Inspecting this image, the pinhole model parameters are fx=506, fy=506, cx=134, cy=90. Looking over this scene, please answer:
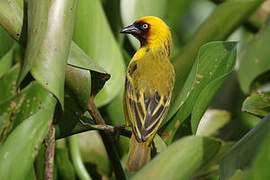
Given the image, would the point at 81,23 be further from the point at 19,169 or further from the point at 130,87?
the point at 19,169

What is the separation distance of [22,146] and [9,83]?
51 centimetres

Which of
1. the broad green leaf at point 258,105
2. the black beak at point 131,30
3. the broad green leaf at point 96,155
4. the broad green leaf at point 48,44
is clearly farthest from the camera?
the broad green leaf at point 96,155

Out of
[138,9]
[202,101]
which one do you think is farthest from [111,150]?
[138,9]

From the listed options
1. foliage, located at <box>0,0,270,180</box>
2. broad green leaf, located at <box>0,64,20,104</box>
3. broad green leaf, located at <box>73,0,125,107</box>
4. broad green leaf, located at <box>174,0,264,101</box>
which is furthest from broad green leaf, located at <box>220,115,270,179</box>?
broad green leaf, located at <box>174,0,264,101</box>

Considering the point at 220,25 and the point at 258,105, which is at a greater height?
the point at 220,25

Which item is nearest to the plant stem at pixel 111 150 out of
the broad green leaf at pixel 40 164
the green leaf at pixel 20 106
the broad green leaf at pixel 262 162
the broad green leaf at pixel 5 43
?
the green leaf at pixel 20 106

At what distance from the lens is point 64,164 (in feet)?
8.61

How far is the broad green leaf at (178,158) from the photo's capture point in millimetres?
1363

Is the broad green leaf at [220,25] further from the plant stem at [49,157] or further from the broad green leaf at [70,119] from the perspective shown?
the plant stem at [49,157]

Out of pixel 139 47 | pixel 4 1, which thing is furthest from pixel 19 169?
pixel 139 47

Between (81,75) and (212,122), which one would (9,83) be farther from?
(212,122)

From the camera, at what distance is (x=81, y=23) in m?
2.62

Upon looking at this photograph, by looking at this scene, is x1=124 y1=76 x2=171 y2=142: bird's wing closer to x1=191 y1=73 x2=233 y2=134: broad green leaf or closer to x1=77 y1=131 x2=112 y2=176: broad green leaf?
x1=191 y1=73 x2=233 y2=134: broad green leaf

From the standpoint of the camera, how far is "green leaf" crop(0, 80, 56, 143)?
6.06 feet
